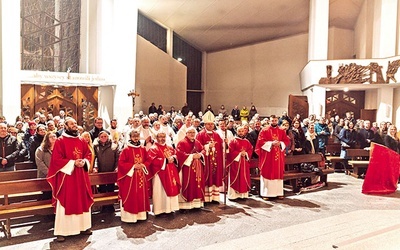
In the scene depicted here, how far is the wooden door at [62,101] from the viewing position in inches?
560

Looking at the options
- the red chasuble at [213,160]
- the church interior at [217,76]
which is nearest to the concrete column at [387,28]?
the church interior at [217,76]

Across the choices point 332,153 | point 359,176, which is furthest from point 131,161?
point 332,153

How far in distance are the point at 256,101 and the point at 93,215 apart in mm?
19479

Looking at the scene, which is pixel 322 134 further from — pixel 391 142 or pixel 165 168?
pixel 165 168

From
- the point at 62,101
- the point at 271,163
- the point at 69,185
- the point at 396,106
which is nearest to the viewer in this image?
the point at 69,185

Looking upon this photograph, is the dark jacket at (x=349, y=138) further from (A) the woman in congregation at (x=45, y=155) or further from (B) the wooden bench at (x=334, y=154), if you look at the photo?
(A) the woman in congregation at (x=45, y=155)

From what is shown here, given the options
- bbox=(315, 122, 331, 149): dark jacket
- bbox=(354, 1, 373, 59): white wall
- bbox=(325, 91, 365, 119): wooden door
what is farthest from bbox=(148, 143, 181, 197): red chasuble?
bbox=(354, 1, 373, 59): white wall

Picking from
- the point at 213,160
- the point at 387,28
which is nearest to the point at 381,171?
the point at 213,160

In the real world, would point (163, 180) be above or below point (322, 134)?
below

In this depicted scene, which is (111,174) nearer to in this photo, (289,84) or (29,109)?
(29,109)

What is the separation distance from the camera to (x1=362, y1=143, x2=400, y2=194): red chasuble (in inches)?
344

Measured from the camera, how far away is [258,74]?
25.1m

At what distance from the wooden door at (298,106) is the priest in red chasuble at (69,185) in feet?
44.6

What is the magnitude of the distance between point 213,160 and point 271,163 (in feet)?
4.42
